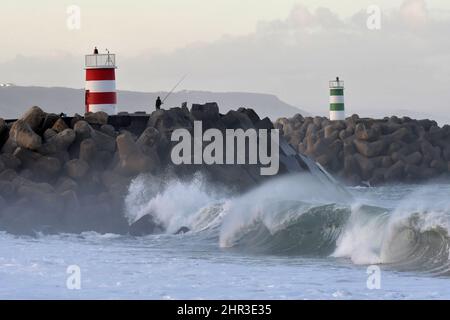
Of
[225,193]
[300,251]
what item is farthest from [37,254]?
[225,193]

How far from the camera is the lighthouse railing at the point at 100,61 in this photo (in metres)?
19.0

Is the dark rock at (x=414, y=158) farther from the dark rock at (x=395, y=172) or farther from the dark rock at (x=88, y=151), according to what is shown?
the dark rock at (x=88, y=151)

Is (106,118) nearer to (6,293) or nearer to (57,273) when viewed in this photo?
(57,273)

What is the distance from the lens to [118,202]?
14.4 m

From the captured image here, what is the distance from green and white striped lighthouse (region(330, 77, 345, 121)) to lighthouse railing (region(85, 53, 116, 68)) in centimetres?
1253

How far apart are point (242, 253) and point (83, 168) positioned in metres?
3.75

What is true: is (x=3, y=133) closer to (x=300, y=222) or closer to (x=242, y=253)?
(x=300, y=222)

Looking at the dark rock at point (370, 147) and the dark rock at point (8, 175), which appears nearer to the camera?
the dark rock at point (8, 175)

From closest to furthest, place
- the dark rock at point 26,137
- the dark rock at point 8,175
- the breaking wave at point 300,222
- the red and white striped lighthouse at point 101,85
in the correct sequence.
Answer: the breaking wave at point 300,222 → the dark rock at point 8,175 → the dark rock at point 26,137 → the red and white striped lighthouse at point 101,85

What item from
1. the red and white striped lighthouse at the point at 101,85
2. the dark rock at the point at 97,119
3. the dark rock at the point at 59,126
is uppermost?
the red and white striped lighthouse at the point at 101,85

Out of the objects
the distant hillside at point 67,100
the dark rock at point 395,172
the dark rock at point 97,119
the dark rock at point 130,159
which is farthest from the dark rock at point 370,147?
the distant hillside at point 67,100

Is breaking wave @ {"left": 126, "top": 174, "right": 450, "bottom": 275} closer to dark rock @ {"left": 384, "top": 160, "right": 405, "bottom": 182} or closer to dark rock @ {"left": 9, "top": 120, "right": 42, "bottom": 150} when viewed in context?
dark rock @ {"left": 9, "top": 120, "right": 42, "bottom": 150}

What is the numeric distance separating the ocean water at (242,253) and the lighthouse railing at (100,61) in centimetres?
422
